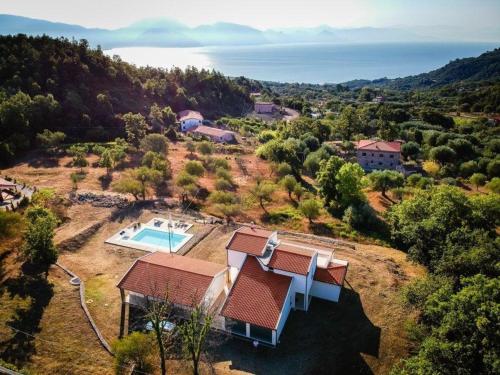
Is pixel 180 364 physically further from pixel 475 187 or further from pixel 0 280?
pixel 475 187

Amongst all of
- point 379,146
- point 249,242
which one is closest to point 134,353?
point 249,242

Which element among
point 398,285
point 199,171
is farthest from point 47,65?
point 398,285

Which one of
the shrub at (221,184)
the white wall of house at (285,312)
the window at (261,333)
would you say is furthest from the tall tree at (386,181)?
the window at (261,333)

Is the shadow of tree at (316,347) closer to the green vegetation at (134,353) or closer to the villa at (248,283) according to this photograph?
the villa at (248,283)

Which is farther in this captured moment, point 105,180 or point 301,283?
point 105,180

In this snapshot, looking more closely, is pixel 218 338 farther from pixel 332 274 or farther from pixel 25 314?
pixel 25 314

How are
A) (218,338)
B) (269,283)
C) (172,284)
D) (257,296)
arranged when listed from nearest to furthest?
(218,338) → (257,296) → (269,283) → (172,284)

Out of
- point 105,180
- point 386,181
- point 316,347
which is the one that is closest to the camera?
point 316,347
